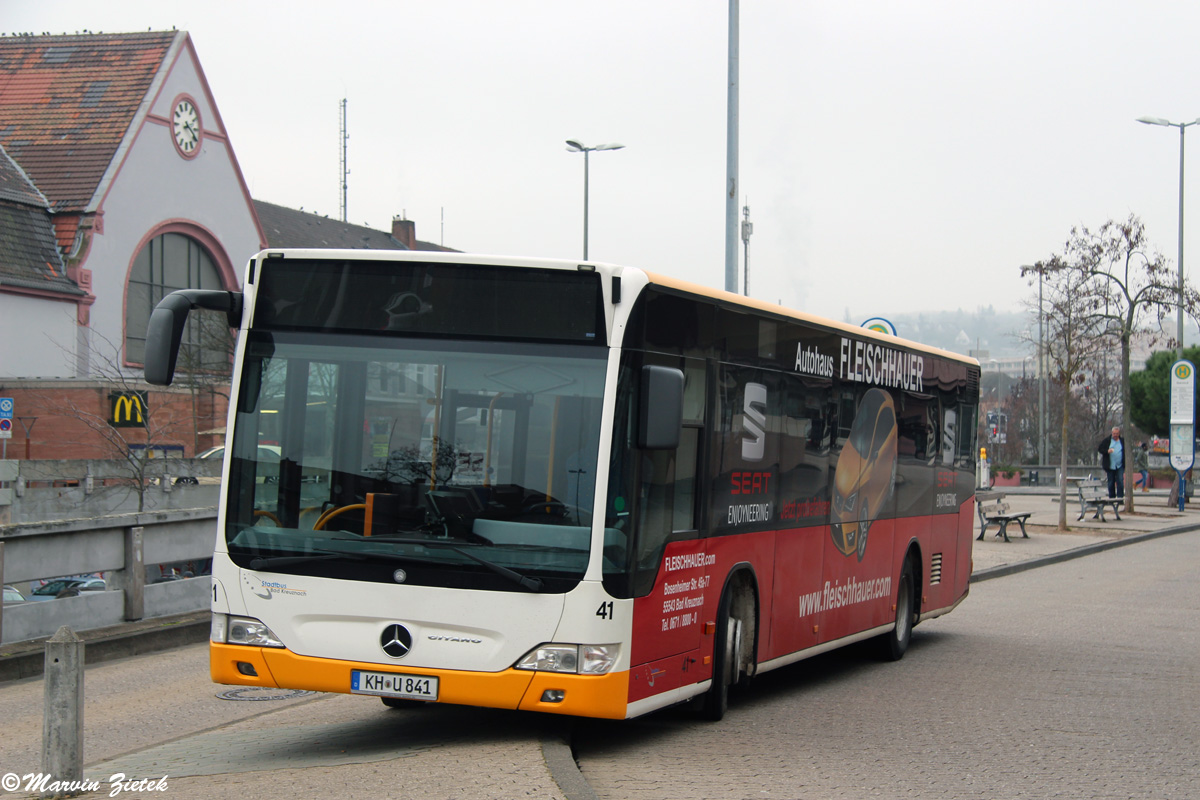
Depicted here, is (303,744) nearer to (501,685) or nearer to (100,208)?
(501,685)

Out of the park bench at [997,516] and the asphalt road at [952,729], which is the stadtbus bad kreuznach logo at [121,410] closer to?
the park bench at [997,516]

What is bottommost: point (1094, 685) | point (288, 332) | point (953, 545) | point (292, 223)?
point (1094, 685)

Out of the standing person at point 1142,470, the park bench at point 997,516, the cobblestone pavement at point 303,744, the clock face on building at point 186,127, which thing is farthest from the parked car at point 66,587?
the standing person at point 1142,470

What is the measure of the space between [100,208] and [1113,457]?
32.0m

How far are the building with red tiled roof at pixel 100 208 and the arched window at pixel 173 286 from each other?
2.8 inches

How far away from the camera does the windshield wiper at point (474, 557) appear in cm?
675

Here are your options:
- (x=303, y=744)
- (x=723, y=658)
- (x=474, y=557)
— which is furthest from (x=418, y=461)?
(x=723, y=658)

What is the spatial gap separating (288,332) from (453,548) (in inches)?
60.8

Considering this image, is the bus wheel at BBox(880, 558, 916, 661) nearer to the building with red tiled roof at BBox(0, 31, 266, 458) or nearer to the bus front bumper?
the bus front bumper

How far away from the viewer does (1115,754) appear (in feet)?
25.2

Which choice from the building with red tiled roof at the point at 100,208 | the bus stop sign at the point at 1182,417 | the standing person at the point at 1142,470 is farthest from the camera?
the standing person at the point at 1142,470

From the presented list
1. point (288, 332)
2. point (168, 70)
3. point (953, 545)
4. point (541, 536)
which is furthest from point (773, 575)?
point (168, 70)

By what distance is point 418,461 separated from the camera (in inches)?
270

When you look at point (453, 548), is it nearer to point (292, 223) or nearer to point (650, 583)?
point (650, 583)
